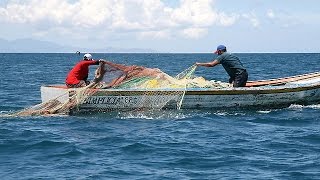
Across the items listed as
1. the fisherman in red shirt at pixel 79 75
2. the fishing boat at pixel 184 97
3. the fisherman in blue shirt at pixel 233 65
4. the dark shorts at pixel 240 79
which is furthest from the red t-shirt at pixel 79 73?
the dark shorts at pixel 240 79

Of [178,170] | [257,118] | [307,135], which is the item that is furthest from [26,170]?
[257,118]

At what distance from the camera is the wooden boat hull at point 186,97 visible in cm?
1638

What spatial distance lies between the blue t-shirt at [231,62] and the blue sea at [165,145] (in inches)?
49.5

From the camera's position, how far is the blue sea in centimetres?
961

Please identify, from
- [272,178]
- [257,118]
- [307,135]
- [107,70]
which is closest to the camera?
[272,178]

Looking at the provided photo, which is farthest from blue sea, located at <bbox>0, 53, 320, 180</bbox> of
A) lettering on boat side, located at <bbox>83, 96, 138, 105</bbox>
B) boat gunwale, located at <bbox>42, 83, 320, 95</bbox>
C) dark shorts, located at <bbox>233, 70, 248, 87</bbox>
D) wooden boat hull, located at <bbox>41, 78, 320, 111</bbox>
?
dark shorts, located at <bbox>233, 70, 248, 87</bbox>

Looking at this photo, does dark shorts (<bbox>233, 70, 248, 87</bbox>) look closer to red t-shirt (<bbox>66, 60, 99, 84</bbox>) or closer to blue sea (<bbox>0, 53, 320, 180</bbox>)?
blue sea (<bbox>0, 53, 320, 180</bbox>)

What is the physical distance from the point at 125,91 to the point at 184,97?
1.77 metres

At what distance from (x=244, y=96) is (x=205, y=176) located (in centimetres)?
791

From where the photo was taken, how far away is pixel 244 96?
16.9 m

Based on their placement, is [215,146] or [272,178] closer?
[272,178]

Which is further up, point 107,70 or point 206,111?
point 107,70

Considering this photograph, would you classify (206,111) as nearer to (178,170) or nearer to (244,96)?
(244,96)

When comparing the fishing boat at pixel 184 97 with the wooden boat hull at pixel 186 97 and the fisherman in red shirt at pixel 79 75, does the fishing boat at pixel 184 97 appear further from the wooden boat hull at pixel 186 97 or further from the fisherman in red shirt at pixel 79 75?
the fisherman in red shirt at pixel 79 75
